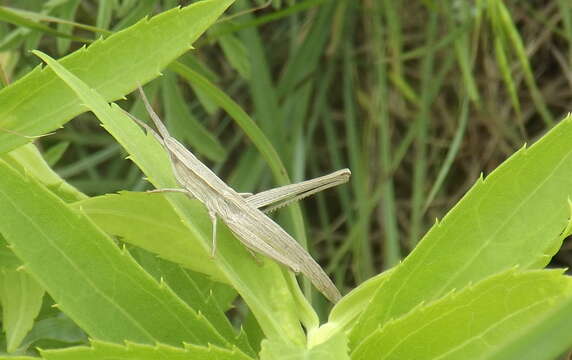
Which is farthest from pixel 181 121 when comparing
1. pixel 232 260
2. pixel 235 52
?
pixel 232 260

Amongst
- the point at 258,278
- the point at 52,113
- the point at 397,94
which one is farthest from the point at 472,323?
the point at 397,94

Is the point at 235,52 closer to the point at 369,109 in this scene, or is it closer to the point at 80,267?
the point at 369,109

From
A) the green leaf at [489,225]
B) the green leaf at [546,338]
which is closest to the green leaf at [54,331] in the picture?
the green leaf at [489,225]

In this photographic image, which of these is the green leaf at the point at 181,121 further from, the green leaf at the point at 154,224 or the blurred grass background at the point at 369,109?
the green leaf at the point at 154,224

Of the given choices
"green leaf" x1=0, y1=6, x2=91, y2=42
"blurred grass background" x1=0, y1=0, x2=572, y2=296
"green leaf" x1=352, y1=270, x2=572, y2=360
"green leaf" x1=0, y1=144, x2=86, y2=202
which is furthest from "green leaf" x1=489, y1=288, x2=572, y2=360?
"blurred grass background" x1=0, y1=0, x2=572, y2=296

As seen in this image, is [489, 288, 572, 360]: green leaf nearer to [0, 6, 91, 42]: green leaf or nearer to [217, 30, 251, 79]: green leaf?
[0, 6, 91, 42]: green leaf
